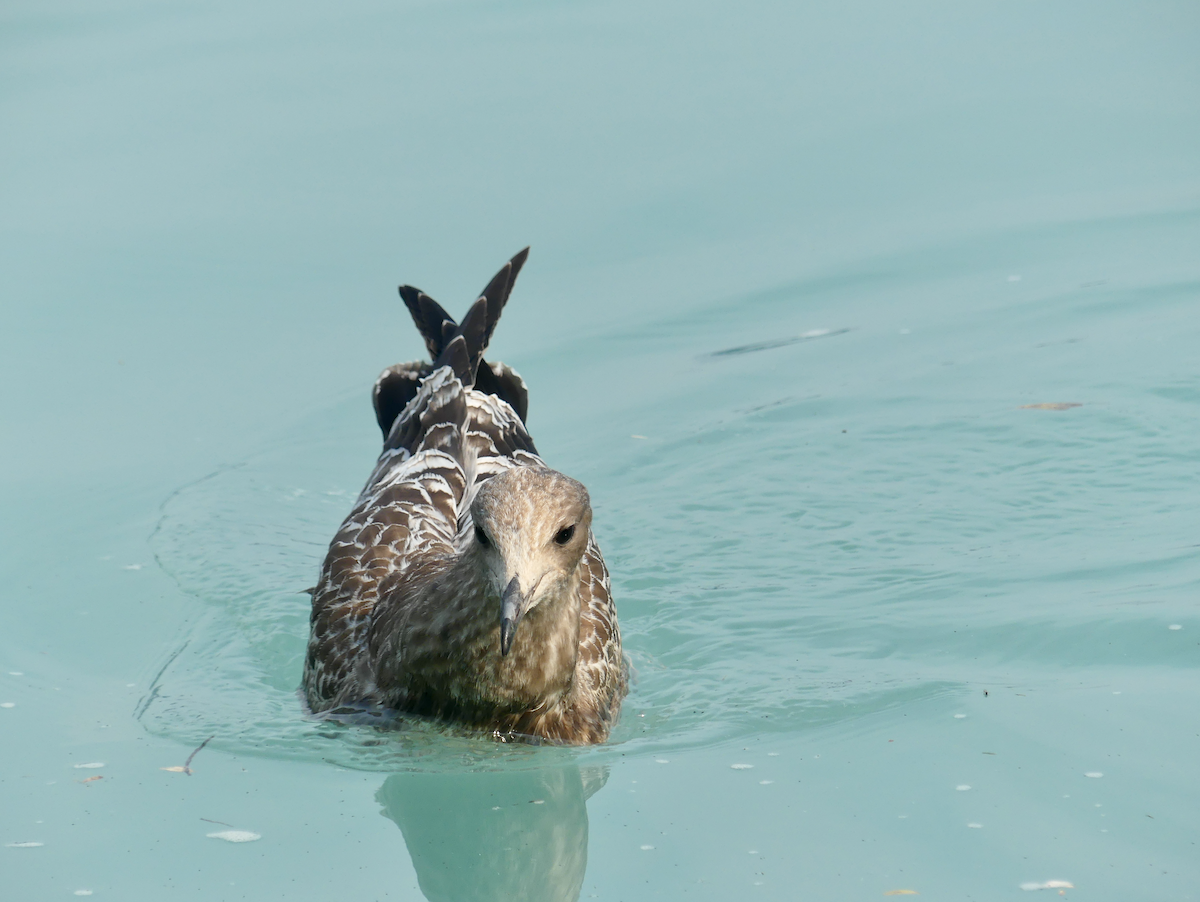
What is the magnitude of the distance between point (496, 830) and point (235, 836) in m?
0.86

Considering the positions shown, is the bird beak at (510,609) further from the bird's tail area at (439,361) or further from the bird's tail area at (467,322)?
the bird's tail area at (439,361)

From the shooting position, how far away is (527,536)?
4.77 metres

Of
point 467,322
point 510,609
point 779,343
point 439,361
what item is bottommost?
point 779,343

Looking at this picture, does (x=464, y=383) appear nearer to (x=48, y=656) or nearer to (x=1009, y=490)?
(x=48, y=656)

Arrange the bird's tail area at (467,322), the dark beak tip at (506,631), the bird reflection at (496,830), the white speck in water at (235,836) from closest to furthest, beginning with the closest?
the dark beak tip at (506,631) < the bird reflection at (496,830) < the white speck in water at (235,836) < the bird's tail area at (467,322)

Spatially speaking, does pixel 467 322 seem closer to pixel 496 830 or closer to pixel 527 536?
pixel 527 536

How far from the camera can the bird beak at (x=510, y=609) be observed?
4.57 m

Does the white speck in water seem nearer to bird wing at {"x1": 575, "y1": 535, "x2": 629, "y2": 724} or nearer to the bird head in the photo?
the bird head

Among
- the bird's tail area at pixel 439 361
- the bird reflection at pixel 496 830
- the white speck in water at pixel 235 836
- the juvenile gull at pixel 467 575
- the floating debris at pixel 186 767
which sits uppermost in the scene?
the bird's tail area at pixel 439 361

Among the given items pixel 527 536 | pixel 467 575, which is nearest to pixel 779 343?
pixel 467 575

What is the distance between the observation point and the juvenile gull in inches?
194

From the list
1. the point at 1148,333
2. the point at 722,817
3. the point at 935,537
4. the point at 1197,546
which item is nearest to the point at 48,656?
the point at 722,817

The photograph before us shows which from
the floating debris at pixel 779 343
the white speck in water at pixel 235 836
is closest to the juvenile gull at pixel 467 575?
the white speck in water at pixel 235 836

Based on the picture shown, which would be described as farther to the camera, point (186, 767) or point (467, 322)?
point (467, 322)
